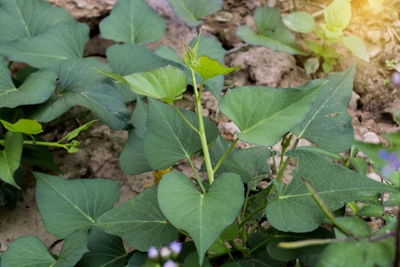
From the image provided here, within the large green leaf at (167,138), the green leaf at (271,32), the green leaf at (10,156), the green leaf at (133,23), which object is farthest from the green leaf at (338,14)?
the green leaf at (10,156)

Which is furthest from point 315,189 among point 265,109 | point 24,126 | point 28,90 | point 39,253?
point 28,90

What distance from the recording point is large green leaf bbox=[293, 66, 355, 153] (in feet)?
4.00

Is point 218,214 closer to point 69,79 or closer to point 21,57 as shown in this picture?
point 69,79

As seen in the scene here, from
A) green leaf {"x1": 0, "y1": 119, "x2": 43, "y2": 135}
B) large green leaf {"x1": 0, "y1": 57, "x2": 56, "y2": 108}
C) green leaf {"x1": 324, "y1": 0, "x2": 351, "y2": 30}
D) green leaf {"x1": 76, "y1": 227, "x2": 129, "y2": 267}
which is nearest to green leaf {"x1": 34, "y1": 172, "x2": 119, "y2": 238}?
green leaf {"x1": 76, "y1": 227, "x2": 129, "y2": 267}

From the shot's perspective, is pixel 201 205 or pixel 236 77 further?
pixel 236 77

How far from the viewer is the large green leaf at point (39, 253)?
1106mm

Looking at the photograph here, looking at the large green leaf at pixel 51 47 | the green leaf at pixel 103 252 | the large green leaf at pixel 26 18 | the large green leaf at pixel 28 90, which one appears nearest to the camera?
the green leaf at pixel 103 252

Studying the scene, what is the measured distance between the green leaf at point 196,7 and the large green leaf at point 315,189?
42.1 inches

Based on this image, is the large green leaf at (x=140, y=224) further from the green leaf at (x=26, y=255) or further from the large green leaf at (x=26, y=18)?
the large green leaf at (x=26, y=18)

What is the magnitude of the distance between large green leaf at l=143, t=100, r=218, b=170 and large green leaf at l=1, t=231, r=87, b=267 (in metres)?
0.31

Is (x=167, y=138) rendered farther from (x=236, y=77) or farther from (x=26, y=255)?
(x=236, y=77)

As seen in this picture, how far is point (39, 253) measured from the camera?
1.17 metres

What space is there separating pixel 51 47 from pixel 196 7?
0.71m

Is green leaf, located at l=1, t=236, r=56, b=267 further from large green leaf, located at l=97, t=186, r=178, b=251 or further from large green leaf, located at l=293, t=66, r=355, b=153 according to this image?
large green leaf, located at l=293, t=66, r=355, b=153
